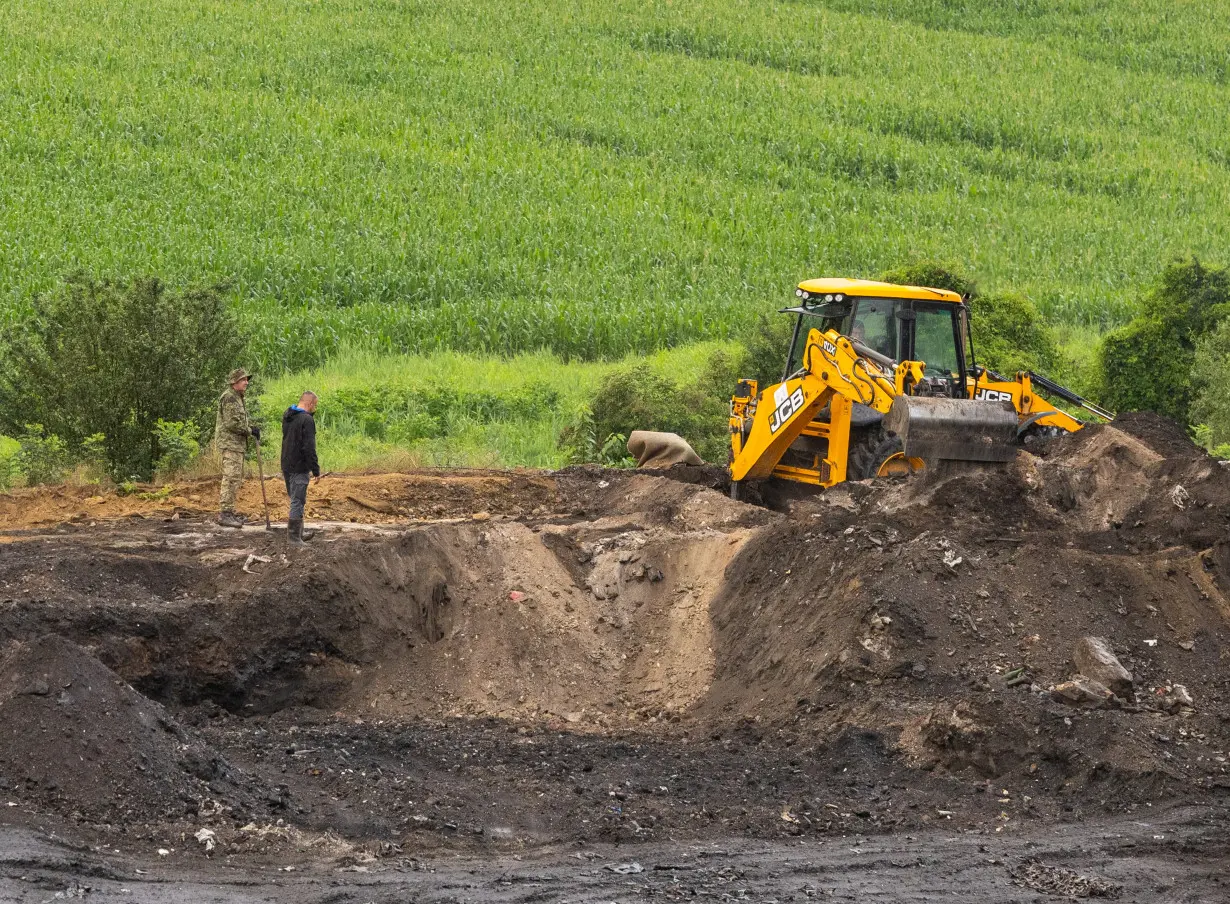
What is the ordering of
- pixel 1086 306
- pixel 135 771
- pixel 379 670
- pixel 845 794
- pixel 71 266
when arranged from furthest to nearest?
pixel 1086 306 < pixel 71 266 < pixel 379 670 < pixel 845 794 < pixel 135 771

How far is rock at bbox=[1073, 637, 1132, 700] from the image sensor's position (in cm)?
1091

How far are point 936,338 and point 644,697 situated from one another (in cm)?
560

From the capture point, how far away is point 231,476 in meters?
15.4

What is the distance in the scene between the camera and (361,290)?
33.0 m

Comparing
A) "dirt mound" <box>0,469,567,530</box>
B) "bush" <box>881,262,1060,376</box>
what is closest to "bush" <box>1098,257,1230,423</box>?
"bush" <box>881,262,1060,376</box>

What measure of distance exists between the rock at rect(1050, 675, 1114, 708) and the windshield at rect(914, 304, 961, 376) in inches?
224

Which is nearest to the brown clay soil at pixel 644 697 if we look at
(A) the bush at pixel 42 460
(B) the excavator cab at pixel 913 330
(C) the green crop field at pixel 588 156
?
(B) the excavator cab at pixel 913 330

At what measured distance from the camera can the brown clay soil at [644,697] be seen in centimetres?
832

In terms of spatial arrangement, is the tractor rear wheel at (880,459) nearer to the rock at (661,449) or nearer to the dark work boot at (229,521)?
the rock at (661,449)

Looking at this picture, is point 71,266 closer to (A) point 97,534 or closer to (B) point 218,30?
(A) point 97,534

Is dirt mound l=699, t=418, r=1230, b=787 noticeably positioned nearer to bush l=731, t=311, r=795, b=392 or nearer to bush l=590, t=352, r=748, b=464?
bush l=590, t=352, r=748, b=464

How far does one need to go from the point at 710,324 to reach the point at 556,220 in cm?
778

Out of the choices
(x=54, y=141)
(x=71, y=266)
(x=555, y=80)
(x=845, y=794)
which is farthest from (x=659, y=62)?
A: (x=845, y=794)

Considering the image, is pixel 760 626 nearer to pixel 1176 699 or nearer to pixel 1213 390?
pixel 1176 699
